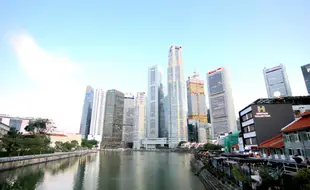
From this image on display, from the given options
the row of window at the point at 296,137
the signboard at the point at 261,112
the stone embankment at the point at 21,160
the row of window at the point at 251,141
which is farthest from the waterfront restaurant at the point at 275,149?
the stone embankment at the point at 21,160

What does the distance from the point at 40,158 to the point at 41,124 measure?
36948 mm

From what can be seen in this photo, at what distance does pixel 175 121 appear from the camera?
18688cm

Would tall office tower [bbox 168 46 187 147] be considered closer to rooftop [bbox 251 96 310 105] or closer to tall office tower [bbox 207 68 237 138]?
tall office tower [bbox 207 68 237 138]

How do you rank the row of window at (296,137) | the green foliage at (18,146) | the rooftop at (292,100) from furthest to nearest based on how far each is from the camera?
1. the rooftop at (292,100)
2. the green foliage at (18,146)
3. the row of window at (296,137)

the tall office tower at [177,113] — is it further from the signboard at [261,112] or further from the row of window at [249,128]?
the signboard at [261,112]

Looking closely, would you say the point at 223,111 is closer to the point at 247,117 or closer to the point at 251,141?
the point at 247,117

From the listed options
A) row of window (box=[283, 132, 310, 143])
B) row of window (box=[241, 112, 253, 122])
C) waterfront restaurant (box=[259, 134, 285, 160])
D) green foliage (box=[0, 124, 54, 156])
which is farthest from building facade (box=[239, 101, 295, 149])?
green foliage (box=[0, 124, 54, 156])

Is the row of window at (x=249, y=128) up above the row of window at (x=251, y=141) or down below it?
above

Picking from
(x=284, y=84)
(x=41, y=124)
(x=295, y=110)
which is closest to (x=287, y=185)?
(x=295, y=110)

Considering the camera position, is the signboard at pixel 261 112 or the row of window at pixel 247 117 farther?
the row of window at pixel 247 117

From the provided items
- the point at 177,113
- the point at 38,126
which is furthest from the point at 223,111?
the point at 38,126

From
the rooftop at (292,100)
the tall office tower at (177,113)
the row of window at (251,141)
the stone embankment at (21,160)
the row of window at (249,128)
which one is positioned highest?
the tall office tower at (177,113)

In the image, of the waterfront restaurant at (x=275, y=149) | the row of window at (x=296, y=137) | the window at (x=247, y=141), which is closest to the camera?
the row of window at (x=296, y=137)

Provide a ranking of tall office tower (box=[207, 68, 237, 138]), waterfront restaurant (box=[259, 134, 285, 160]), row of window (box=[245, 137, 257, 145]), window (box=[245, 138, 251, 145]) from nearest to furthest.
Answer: waterfront restaurant (box=[259, 134, 285, 160]) → row of window (box=[245, 137, 257, 145]) → window (box=[245, 138, 251, 145]) → tall office tower (box=[207, 68, 237, 138])
